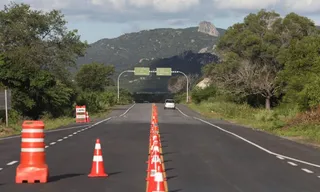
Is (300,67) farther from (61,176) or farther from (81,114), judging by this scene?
(61,176)

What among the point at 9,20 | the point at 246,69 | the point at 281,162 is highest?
the point at 9,20

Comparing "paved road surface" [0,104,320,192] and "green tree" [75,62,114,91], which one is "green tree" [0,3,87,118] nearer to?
"paved road surface" [0,104,320,192]

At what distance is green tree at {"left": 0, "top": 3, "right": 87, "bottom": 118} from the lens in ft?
145

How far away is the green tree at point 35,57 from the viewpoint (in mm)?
44344

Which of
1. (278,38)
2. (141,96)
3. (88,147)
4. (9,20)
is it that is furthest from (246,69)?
(141,96)

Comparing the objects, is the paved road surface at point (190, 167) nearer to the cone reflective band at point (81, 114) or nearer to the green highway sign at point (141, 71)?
the cone reflective band at point (81, 114)

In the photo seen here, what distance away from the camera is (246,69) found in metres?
69.4

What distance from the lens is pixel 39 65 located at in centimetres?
5472

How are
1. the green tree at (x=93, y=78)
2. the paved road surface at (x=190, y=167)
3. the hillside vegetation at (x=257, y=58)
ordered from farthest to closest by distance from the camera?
the green tree at (x=93, y=78) < the hillside vegetation at (x=257, y=58) < the paved road surface at (x=190, y=167)

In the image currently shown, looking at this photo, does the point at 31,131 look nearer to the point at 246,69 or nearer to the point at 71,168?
the point at 71,168

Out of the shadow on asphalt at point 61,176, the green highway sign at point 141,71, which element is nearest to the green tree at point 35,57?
the shadow on asphalt at point 61,176

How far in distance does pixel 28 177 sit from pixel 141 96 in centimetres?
13843

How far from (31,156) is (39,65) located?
147 ft

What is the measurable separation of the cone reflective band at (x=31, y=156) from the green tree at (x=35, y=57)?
32450mm
